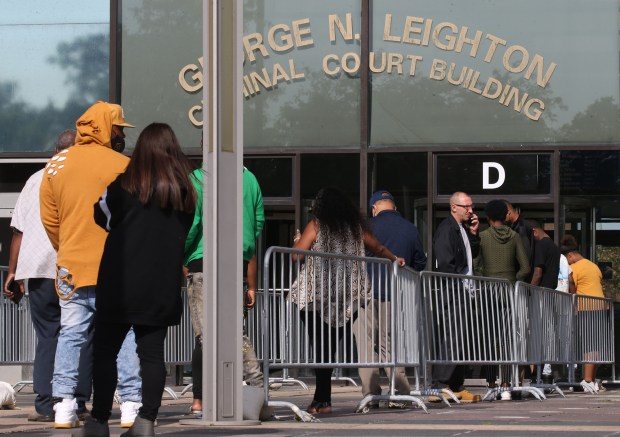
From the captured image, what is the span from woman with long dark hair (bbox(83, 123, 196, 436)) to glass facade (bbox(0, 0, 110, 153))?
33.0 ft

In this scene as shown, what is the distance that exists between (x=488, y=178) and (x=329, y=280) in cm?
668

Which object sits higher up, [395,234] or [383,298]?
[395,234]

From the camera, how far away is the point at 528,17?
16266 millimetres

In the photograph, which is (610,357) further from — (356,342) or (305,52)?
(356,342)

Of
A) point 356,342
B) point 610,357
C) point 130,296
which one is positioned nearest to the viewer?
point 130,296

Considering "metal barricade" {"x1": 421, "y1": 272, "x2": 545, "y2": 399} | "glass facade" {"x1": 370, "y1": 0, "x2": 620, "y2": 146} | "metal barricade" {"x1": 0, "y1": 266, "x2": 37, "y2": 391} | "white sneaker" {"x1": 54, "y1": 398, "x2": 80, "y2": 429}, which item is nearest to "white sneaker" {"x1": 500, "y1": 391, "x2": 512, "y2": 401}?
"metal barricade" {"x1": 421, "y1": 272, "x2": 545, "y2": 399}

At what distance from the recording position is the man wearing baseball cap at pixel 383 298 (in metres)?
10.2

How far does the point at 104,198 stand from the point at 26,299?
21.1ft

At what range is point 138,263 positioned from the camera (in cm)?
680

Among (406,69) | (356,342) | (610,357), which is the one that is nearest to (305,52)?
(406,69)

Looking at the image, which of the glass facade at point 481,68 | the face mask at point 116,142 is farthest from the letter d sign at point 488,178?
the face mask at point 116,142

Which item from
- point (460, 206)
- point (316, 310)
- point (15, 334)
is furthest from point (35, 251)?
point (460, 206)

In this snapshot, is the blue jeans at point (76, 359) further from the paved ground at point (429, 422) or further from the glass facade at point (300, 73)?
the glass facade at point (300, 73)

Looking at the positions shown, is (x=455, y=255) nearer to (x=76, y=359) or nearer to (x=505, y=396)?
(x=505, y=396)
